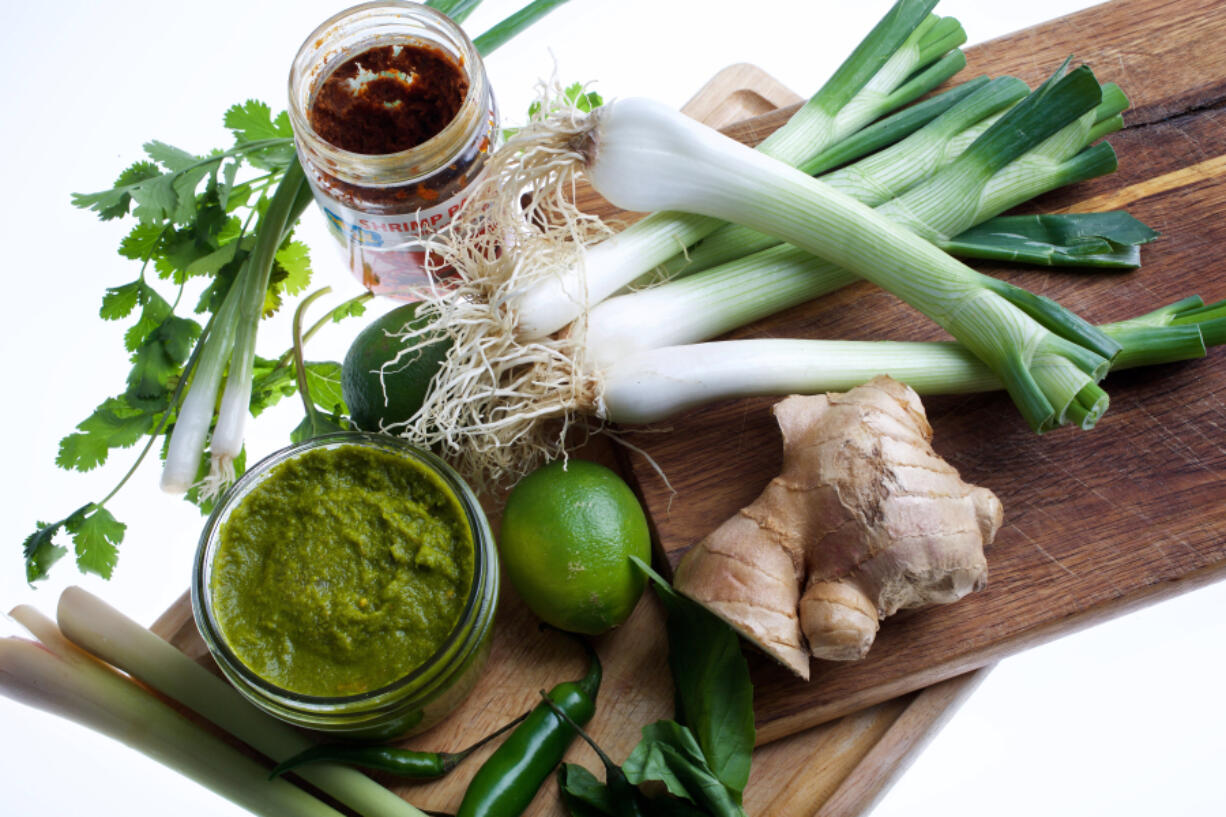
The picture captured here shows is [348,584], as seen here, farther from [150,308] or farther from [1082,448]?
[1082,448]

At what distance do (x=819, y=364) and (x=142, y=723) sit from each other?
1.16 metres

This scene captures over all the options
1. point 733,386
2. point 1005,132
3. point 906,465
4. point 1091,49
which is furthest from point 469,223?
point 1091,49

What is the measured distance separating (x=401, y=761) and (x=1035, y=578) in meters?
1.01

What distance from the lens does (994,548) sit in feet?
4.94

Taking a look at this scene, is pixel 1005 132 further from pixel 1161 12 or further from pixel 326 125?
pixel 326 125

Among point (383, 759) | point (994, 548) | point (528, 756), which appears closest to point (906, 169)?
point (994, 548)

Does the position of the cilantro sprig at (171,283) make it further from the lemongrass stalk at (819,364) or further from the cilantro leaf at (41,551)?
the lemongrass stalk at (819,364)

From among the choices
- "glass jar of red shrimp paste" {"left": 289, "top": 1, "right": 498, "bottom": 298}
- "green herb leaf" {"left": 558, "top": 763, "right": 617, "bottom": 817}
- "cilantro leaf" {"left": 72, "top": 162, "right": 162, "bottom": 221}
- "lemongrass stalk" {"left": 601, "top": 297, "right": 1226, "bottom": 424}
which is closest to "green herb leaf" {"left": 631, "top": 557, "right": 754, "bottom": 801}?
"green herb leaf" {"left": 558, "top": 763, "right": 617, "bottom": 817}

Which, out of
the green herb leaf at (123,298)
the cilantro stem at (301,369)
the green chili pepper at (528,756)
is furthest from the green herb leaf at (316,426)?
the green chili pepper at (528,756)

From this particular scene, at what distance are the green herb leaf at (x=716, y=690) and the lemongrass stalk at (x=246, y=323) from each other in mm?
720

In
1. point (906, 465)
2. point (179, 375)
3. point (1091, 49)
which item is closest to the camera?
point (906, 465)

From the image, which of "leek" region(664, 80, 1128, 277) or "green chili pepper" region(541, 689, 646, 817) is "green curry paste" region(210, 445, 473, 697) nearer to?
"green chili pepper" region(541, 689, 646, 817)

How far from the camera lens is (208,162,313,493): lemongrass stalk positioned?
5.23ft

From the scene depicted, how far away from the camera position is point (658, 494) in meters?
1.59
